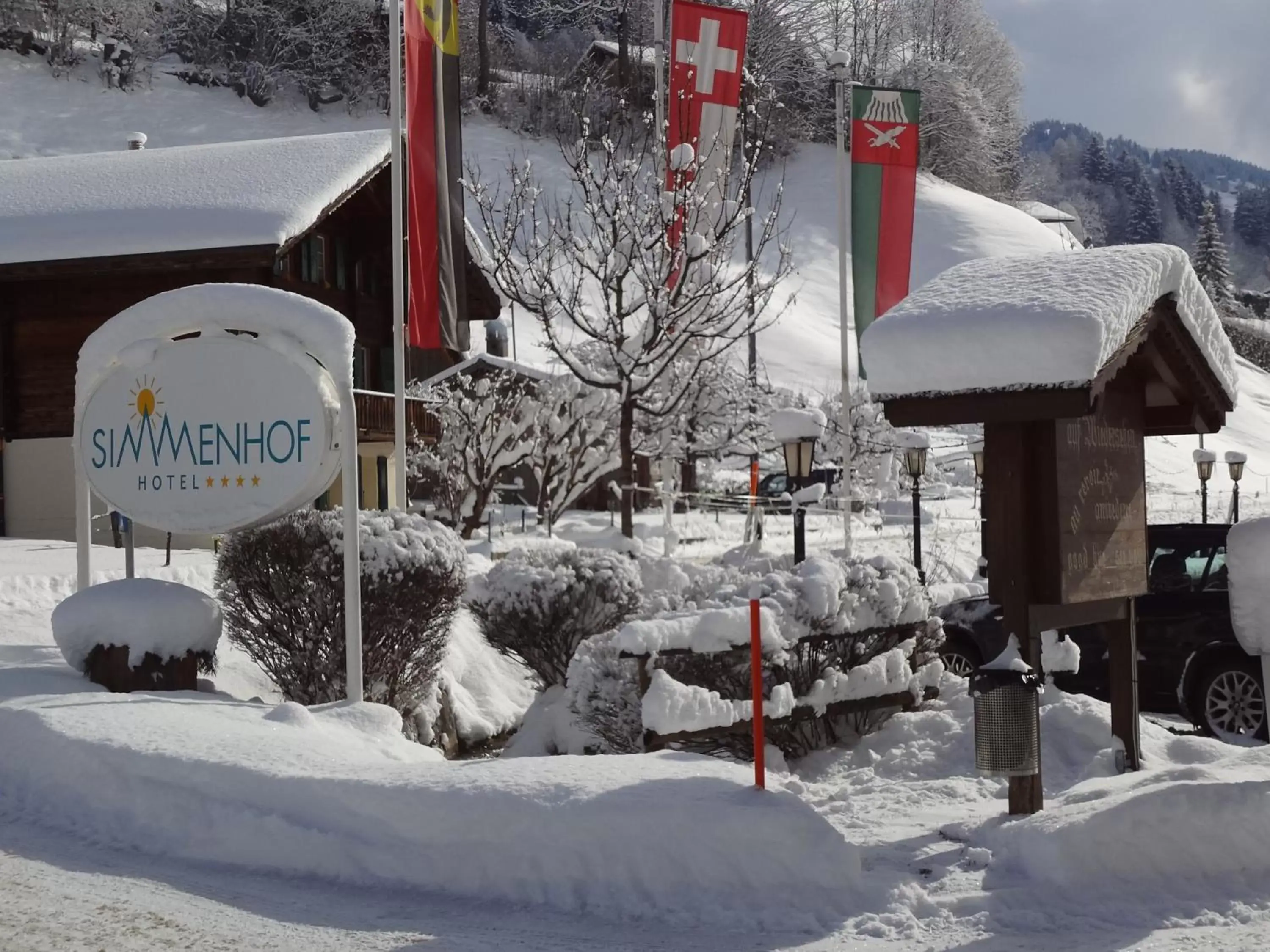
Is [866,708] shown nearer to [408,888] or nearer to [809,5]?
[408,888]

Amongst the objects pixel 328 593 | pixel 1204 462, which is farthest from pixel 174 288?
pixel 1204 462

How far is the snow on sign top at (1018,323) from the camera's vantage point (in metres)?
6.32

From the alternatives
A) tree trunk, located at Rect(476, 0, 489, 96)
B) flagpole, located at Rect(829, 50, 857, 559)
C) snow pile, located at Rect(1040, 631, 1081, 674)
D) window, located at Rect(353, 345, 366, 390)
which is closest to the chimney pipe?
window, located at Rect(353, 345, 366, 390)

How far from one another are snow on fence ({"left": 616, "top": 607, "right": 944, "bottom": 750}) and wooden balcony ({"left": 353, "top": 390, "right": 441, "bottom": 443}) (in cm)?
1249

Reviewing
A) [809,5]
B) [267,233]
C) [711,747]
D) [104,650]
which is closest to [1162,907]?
[711,747]

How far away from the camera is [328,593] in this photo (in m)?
10.1

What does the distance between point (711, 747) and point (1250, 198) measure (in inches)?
6831

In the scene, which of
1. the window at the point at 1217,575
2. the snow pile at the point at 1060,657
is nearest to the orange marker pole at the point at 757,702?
the snow pile at the point at 1060,657

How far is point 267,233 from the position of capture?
69.1 feet

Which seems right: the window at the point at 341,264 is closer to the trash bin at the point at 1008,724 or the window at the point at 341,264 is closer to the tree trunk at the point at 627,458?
the tree trunk at the point at 627,458

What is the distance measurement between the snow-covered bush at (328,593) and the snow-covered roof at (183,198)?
38.3 ft

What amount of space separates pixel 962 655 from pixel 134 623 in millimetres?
6773

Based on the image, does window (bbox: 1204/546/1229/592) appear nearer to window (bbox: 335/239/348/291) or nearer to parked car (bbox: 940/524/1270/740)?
parked car (bbox: 940/524/1270/740)

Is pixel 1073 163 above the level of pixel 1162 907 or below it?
above
